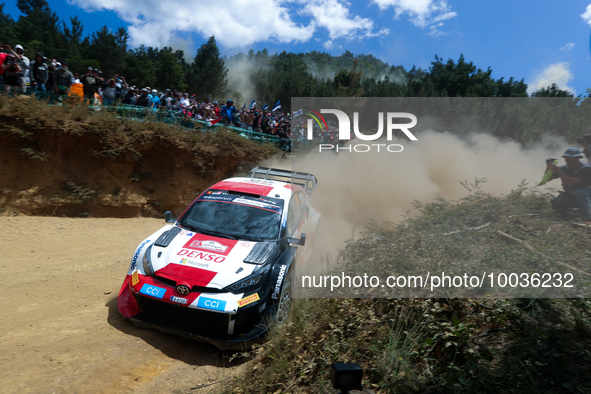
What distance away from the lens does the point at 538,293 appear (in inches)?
134

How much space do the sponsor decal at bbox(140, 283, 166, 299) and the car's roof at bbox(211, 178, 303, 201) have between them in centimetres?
219

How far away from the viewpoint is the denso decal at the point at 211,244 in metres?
4.70

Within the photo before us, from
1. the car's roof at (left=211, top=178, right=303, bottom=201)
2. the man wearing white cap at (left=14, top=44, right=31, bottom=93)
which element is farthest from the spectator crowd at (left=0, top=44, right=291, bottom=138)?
the car's roof at (left=211, top=178, right=303, bottom=201)

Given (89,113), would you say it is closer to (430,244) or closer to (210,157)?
(210,157)

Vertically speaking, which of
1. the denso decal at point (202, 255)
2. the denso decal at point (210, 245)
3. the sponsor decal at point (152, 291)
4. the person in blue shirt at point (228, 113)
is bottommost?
the sponsor decal at point (152, 291)

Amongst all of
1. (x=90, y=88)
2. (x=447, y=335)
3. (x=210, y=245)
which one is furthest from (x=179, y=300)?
(x=90, y=88)

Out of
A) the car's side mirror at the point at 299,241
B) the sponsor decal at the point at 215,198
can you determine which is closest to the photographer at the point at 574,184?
the car's side mirror at the point at 299,241

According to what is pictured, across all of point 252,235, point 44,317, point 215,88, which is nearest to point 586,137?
point 252,235

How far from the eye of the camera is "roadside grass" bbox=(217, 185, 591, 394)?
2.71 metres

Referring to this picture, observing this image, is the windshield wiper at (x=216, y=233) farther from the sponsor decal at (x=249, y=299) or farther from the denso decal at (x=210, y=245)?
the sponsor decal at (x=249, y=299)

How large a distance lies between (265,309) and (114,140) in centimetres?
809

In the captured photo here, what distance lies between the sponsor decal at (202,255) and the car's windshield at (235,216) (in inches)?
21.9

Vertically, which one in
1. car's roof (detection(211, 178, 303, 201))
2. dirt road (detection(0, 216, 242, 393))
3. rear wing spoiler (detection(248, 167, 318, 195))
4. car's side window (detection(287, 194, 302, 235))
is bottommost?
dirt road (detection(0, 216, 242, 393))

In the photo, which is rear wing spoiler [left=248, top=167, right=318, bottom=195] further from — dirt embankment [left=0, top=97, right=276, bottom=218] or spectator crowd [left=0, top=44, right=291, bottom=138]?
spectator crowd [left=0, top=44, right=291, bottom=138]
